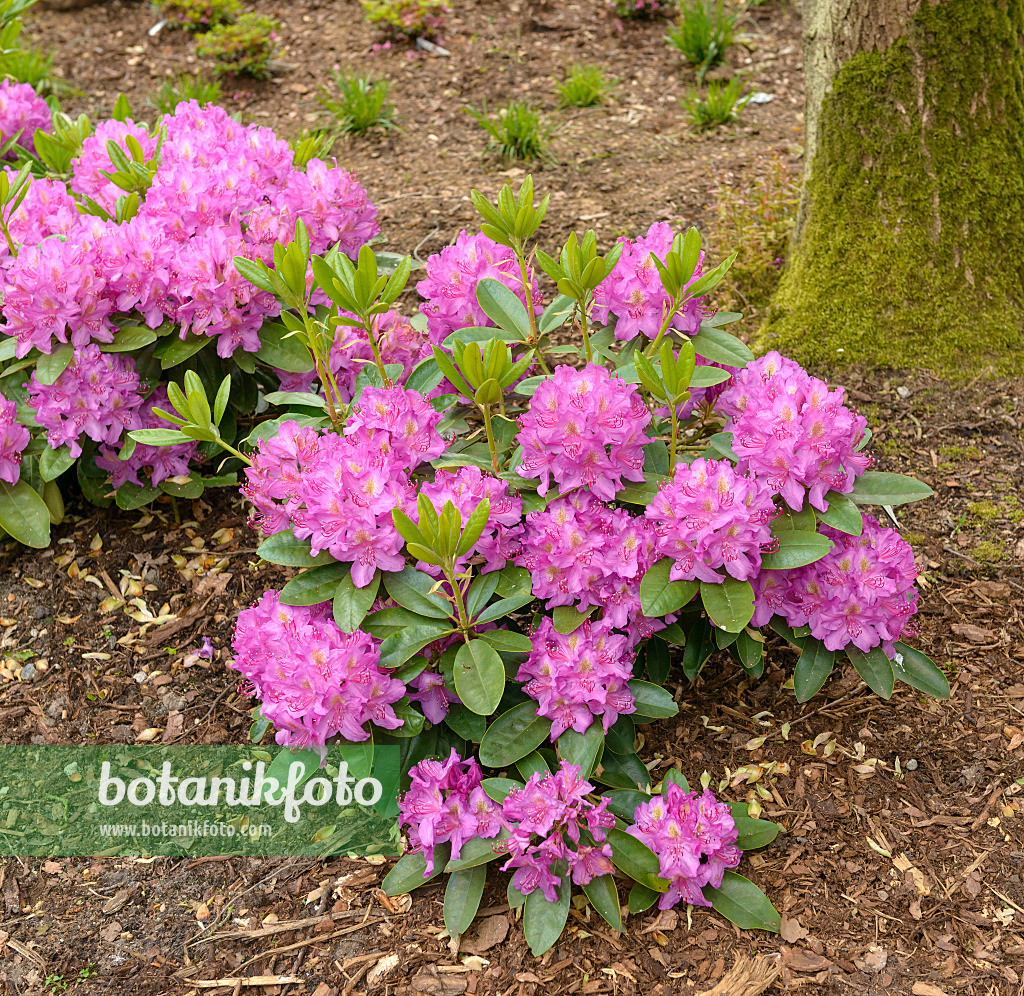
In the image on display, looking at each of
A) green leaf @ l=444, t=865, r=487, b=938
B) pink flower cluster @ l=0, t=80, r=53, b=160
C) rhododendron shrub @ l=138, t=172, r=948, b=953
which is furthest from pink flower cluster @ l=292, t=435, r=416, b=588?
pink flower cluster @ l=0, t=80, r=53, b=160

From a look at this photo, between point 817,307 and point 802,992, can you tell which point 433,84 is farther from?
point 802,992

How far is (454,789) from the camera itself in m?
1.84

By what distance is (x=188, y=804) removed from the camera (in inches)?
86.3

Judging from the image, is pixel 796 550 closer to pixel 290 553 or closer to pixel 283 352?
pixel 290 553

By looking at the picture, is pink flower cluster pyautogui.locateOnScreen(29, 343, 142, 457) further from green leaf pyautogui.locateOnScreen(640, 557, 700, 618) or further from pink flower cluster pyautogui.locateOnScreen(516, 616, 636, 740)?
green leaf pyautogui.locateOnScreen(640, 557, 700, 618)

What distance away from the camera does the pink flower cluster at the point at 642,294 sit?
6.68 ft

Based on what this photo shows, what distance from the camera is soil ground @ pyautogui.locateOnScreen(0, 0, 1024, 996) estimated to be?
1.82 metres

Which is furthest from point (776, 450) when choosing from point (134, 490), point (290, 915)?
point (134, 490)

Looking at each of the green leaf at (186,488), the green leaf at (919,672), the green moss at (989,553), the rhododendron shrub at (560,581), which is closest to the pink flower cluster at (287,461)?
the rhododendron shrub at (560,581)

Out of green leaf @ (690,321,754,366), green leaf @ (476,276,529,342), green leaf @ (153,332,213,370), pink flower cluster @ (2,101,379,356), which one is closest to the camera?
green leaf @ (690,321,754,366)

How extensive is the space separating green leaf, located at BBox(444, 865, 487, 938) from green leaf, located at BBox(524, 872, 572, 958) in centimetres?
10

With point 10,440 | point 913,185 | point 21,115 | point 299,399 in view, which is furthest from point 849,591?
point 21,115

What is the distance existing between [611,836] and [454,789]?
0.99ft

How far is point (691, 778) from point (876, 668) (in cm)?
46
